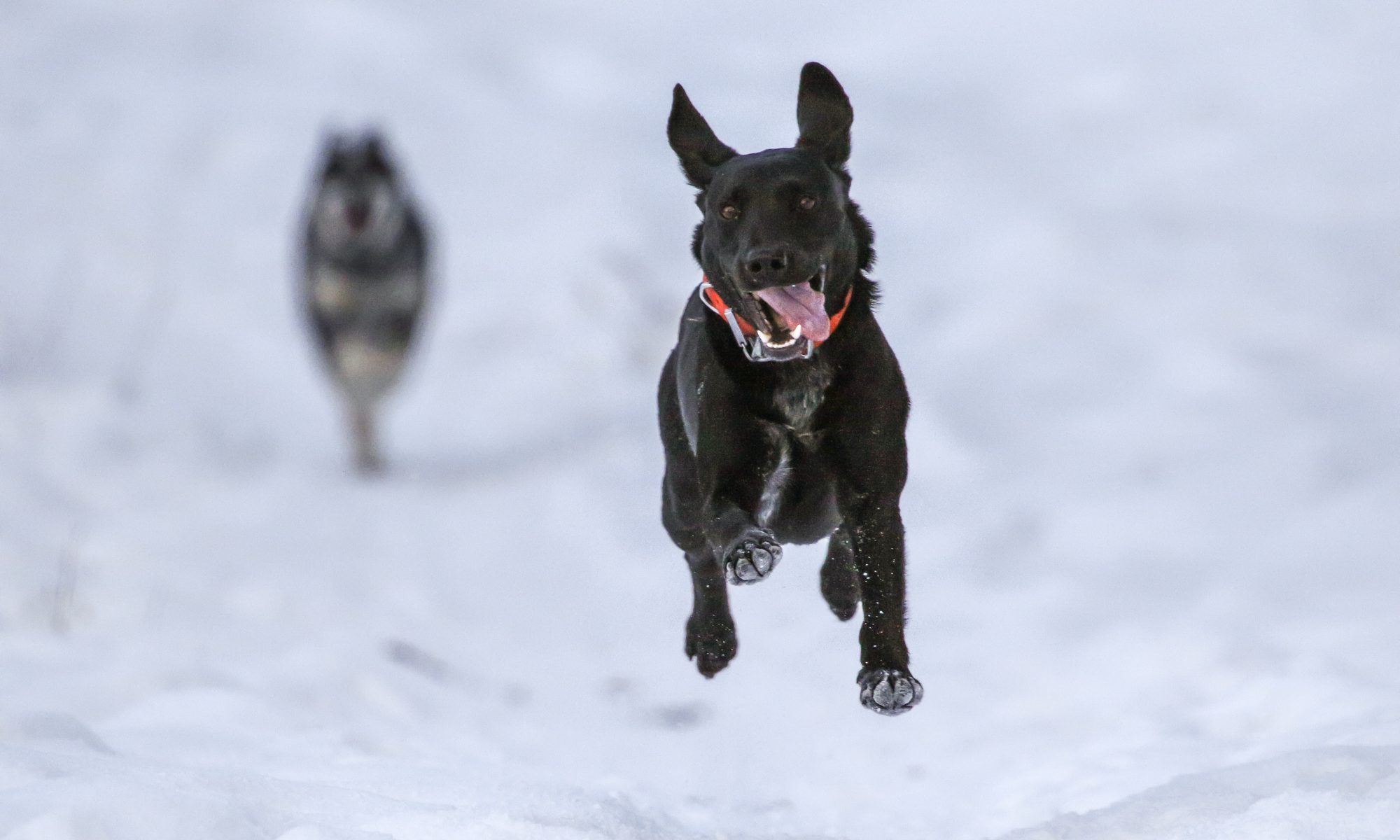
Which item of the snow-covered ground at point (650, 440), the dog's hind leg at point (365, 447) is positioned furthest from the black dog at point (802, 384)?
the dog's hind leg at point (365, 447)

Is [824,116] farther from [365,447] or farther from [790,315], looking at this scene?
[365,447]

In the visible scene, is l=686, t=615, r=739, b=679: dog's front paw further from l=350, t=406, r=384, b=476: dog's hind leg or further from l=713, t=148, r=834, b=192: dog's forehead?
l=350, t=406, r=384, b=476: dog's hind leg

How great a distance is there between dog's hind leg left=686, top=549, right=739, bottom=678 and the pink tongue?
3.01 ft

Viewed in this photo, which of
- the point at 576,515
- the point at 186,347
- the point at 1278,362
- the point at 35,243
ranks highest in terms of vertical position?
the point at 35,243

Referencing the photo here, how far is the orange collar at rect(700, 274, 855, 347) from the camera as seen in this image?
3.61m

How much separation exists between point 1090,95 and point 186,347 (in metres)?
6.53

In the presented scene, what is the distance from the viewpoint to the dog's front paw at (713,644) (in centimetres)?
418

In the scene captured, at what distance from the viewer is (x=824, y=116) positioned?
3705 mm

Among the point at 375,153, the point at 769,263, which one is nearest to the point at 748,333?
the point at 769,263

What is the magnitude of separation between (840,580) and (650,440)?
16.8 ft

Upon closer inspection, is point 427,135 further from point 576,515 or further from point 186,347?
point 576,515

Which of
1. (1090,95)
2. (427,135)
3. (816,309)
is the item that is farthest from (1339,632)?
(427,135)

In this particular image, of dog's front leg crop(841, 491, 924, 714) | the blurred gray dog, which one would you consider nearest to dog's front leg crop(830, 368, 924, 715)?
dog's front leg crop(841, 491, 924, 714)

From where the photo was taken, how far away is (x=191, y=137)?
531 inches
